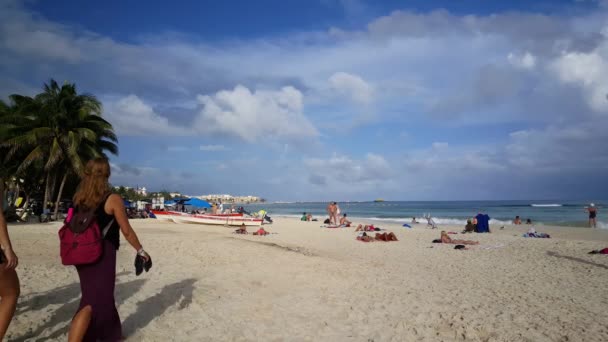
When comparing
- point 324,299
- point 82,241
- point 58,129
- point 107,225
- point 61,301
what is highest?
point 58,129

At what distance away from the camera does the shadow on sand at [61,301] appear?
4145 mm

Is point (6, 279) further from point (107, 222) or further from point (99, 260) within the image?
point (107, 222)

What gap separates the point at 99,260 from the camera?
3023 mm

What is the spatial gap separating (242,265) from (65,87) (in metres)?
23.4

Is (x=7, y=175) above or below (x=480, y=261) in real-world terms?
above

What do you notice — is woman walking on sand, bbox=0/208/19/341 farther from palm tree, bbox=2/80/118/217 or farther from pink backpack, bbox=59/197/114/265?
palm tree, bbox=2/80/118/217

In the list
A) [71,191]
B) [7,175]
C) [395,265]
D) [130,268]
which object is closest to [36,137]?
[7,175]

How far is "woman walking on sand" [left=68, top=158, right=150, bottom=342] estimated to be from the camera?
3.01 m

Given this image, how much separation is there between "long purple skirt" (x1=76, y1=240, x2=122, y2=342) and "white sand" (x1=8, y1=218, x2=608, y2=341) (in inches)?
42.2

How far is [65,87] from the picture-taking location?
2550 centimetres

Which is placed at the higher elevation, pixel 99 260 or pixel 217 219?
pixel 99 260

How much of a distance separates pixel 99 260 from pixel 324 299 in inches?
152

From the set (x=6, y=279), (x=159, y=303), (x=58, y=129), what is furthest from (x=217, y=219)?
(x=6, y=279)

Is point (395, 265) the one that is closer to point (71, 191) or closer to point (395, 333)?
point (395, 333)
